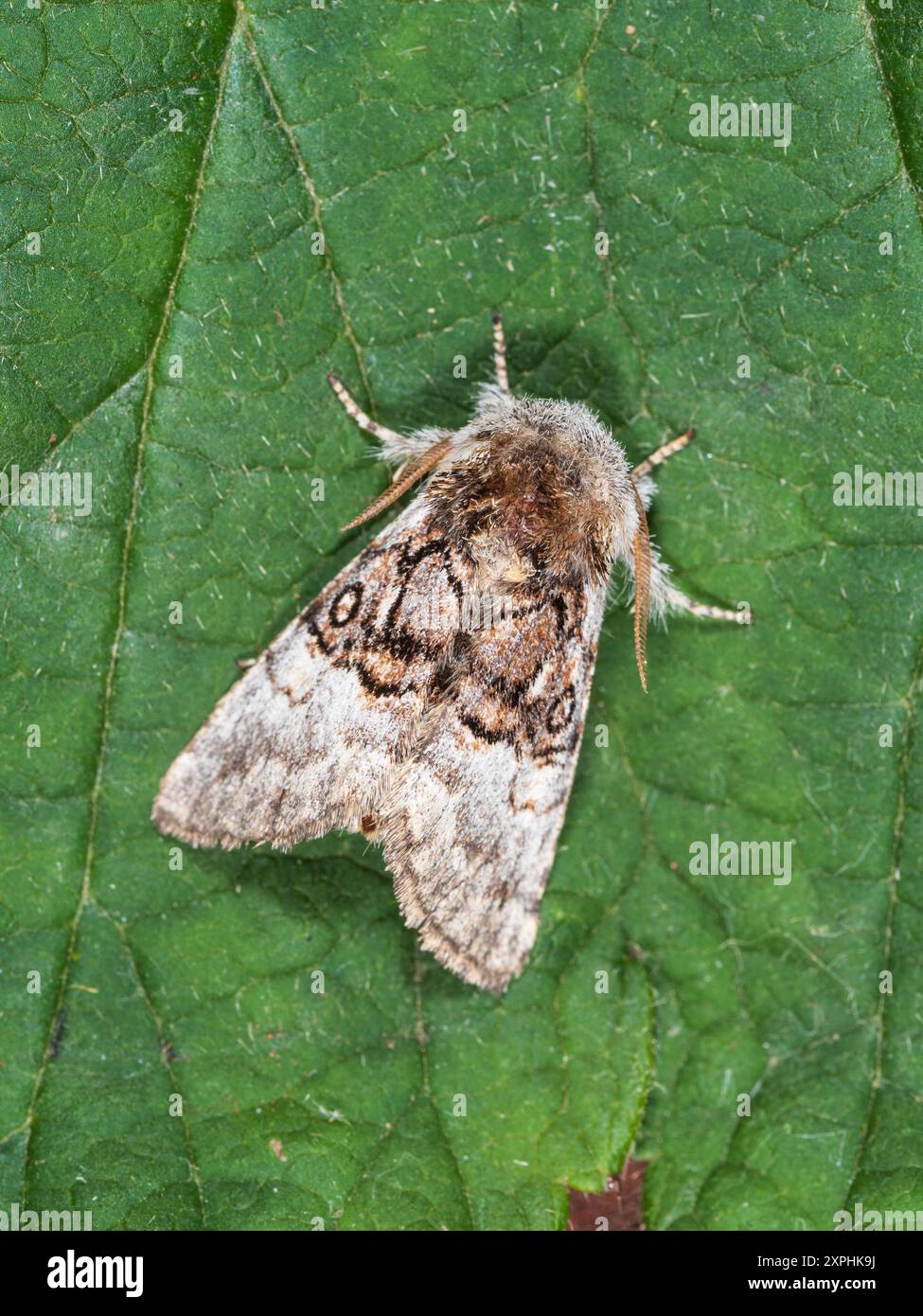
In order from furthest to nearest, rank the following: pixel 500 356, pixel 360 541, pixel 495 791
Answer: pixel 360 541
pixel 500 356
pixel 495 791

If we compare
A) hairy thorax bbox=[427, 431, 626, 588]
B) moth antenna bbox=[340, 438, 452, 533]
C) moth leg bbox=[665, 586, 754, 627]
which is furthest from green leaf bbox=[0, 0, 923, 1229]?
hairy thorax bbox=[427, 431, 626, 588]

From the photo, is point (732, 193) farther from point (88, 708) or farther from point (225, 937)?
point (225, 937)

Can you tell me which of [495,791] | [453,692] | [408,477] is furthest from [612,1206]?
[408,477]

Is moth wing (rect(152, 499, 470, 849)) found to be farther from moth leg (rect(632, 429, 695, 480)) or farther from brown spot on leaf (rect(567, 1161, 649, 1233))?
brown spot on leaf (rect(567, 1161, 649, 1233))

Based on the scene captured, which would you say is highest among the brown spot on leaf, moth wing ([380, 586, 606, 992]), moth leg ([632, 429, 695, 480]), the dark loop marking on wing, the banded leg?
the banded leg

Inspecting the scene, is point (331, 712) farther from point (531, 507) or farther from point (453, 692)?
point (531, 507)

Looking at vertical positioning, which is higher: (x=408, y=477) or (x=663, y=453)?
(x=663, y=453)

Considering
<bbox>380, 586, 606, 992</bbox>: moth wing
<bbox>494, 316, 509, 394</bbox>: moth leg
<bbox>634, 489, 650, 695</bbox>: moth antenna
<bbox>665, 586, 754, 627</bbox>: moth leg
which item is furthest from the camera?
<bbox>665, 586, 754, 627</bbox>: moth leg
